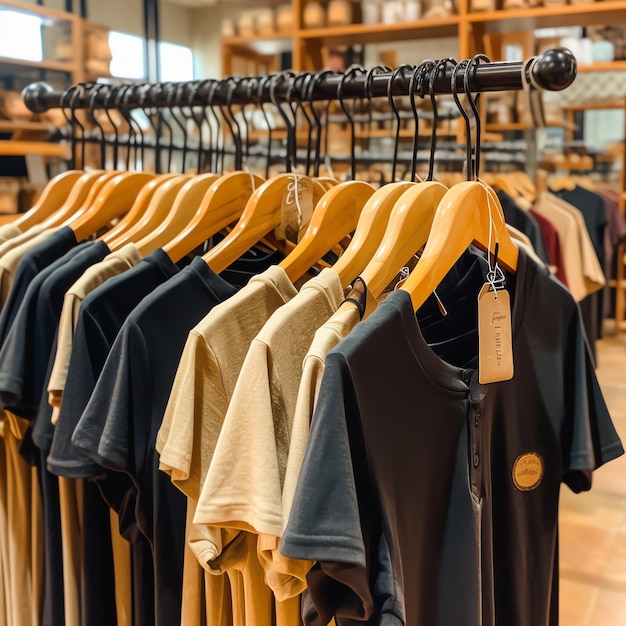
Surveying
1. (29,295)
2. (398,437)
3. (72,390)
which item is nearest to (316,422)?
(398,437)

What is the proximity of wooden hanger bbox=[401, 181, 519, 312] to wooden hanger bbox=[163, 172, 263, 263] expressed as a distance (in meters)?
0.39

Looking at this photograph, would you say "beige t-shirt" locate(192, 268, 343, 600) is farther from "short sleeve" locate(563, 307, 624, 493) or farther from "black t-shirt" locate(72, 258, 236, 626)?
"short sleeve" locate(563, 307, 624, 493)

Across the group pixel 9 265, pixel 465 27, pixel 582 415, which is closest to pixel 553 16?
pixel 465 27

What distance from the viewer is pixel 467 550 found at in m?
0.83

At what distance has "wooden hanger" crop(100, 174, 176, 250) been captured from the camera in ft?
3.71

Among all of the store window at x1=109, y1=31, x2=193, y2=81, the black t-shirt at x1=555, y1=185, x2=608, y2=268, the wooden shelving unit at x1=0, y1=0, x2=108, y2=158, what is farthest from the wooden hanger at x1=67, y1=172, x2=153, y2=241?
the store window at x1=109, y1=31, x2=193, y2=81

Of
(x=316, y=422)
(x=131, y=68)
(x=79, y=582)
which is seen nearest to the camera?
(x=316, y=422)

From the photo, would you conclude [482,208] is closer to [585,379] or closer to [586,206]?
[585,379]

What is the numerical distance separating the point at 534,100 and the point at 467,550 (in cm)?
328

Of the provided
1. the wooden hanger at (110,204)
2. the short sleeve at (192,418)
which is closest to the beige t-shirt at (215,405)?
the short sleeve at (192,418)

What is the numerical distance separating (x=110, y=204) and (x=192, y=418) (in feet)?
1.78

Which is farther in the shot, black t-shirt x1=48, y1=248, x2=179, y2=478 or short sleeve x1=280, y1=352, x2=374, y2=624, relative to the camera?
black t-shirt x1=48, y1=248, x2=179, y2=478

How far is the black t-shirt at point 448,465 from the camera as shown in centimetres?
67

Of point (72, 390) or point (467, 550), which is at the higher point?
point (72, 390)
